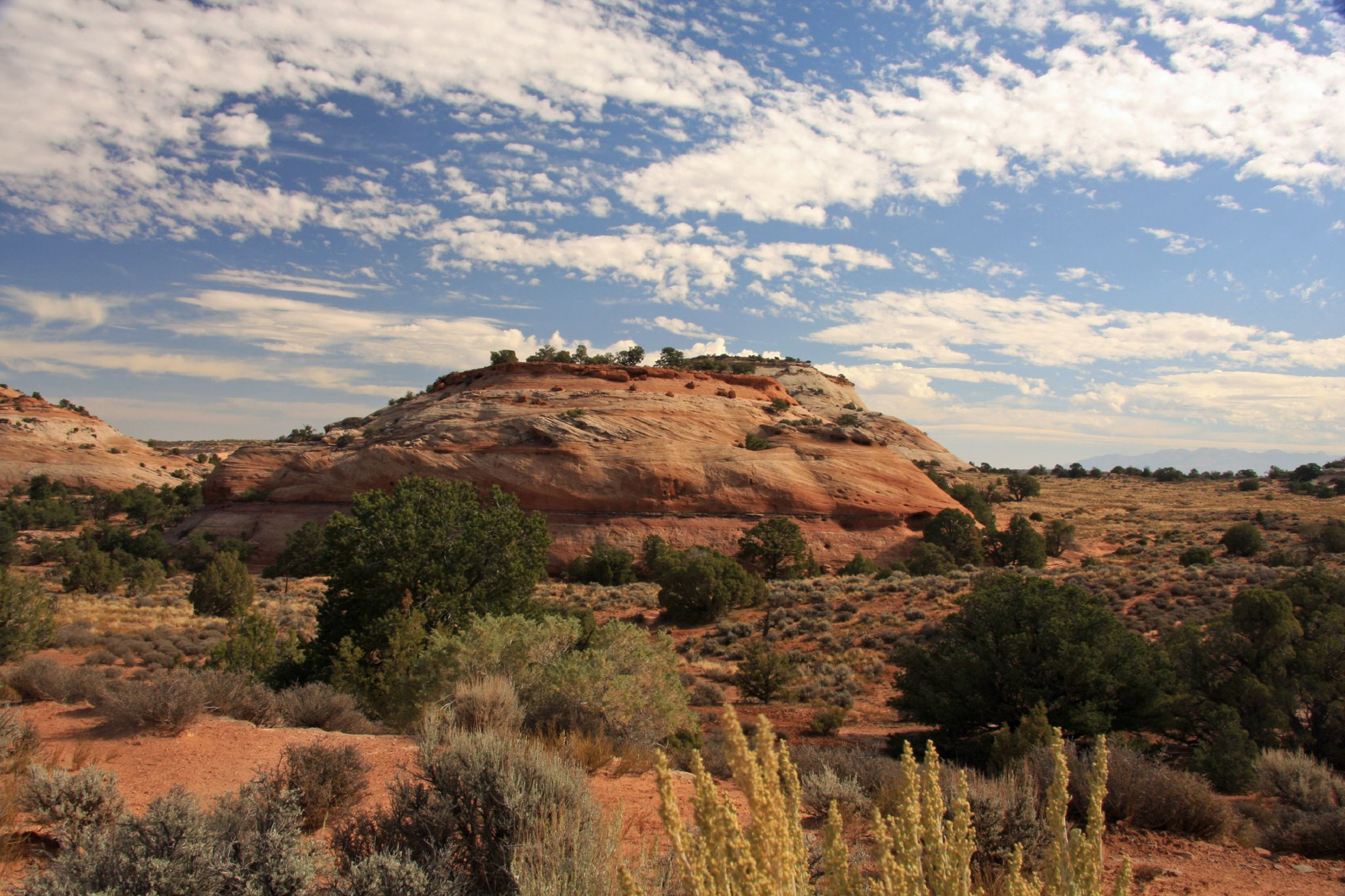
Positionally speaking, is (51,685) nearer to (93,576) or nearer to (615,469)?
(93,576)

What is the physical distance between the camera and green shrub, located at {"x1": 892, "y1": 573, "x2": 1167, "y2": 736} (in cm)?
996

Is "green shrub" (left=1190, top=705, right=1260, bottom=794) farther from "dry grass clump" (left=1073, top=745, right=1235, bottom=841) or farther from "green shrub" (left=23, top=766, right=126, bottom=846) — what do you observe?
"green shrub" (left=23, top=766, right=126, bottom=846)

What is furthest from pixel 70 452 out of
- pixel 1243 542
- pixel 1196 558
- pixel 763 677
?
pixel 1243 542

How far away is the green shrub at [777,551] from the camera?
34.3 metres

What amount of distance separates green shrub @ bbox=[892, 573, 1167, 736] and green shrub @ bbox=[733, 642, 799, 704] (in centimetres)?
466

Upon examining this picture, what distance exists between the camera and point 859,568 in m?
34.6

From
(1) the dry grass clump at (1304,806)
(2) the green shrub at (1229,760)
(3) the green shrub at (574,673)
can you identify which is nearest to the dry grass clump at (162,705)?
(3) the green shrub at (574,673)

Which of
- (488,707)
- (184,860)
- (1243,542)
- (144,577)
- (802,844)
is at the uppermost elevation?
(802,844)

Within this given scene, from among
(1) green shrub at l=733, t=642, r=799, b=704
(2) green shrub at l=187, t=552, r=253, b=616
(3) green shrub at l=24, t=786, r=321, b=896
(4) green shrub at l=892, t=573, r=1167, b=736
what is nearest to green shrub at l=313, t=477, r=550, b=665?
(1) green shrub at l=733, t=642, r=799, b=704

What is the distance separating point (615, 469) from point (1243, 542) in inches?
1151

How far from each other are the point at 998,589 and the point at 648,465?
29.3 metres

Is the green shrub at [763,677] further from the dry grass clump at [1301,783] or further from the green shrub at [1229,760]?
the dry grass clump at [1301,783]

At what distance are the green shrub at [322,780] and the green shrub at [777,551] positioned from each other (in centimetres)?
2962

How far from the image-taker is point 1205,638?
458 inches
